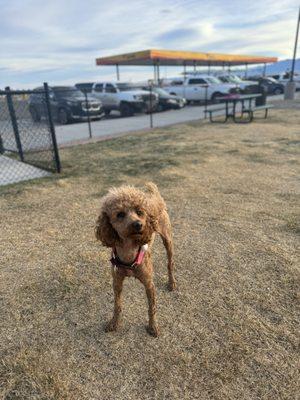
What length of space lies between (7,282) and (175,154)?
5.75 meters

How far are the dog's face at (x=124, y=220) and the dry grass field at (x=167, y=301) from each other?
913mm

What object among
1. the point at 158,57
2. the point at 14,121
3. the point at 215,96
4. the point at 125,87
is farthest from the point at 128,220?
the point at 158,57

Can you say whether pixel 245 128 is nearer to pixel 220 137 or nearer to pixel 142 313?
pixel 220 137

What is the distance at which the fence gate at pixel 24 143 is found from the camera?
7043mm

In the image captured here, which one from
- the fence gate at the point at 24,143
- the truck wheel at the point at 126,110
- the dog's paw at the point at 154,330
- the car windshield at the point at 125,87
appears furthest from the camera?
the car windshield at the point at 125,87

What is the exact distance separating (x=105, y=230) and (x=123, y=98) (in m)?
17.6

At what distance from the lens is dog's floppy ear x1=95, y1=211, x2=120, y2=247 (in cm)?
210

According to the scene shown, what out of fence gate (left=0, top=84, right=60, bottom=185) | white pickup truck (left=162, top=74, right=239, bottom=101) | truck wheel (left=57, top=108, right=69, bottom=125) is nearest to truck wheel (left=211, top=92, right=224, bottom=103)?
white pickup truck (left=162, top=74, right=239, bottom=101)

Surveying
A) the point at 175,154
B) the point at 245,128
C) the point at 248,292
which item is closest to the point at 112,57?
the point at 245,128

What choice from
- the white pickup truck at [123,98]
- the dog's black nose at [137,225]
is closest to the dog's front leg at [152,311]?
the dog's black nose at [137,225]

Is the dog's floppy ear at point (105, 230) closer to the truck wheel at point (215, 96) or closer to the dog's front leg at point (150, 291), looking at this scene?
the dog's front leg at point (150, 291)

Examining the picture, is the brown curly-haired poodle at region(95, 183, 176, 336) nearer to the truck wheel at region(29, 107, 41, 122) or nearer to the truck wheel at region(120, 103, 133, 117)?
the truck wheel at region(29, 107, 41, 122)

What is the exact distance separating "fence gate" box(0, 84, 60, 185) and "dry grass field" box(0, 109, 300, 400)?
1182mm

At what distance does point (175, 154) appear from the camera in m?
8.26
